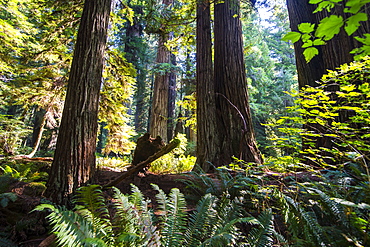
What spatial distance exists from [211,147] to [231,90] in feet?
4.61

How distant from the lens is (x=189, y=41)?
6574mm

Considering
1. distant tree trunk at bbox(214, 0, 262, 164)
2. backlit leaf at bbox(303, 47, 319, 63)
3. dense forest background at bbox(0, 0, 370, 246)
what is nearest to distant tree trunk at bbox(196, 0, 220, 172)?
dense forest background at bbox(0, 0, 370, 246)

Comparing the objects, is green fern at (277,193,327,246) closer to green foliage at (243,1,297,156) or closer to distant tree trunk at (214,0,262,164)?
distant tree trunk at (214,0,262,164)

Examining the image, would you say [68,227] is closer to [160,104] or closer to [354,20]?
[354,20]

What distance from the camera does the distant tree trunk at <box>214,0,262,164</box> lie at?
401cm

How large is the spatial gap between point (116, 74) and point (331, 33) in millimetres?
5220

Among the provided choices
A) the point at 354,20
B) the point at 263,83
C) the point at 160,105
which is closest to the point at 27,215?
→ the point at 354,20

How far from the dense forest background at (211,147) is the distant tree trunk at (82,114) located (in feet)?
0.06

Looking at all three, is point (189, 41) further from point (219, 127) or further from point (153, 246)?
point (153, 246)

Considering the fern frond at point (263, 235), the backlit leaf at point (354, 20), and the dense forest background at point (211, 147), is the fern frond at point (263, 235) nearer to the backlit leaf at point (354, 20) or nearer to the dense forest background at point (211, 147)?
the dense forest background at point (211, 147)

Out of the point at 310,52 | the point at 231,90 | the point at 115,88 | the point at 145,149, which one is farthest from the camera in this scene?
the point at 115,88

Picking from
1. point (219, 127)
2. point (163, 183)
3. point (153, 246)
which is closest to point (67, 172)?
point (163, 183)

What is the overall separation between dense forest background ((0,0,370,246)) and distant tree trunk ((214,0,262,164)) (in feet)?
0.08

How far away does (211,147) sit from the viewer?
4129 millimetres
